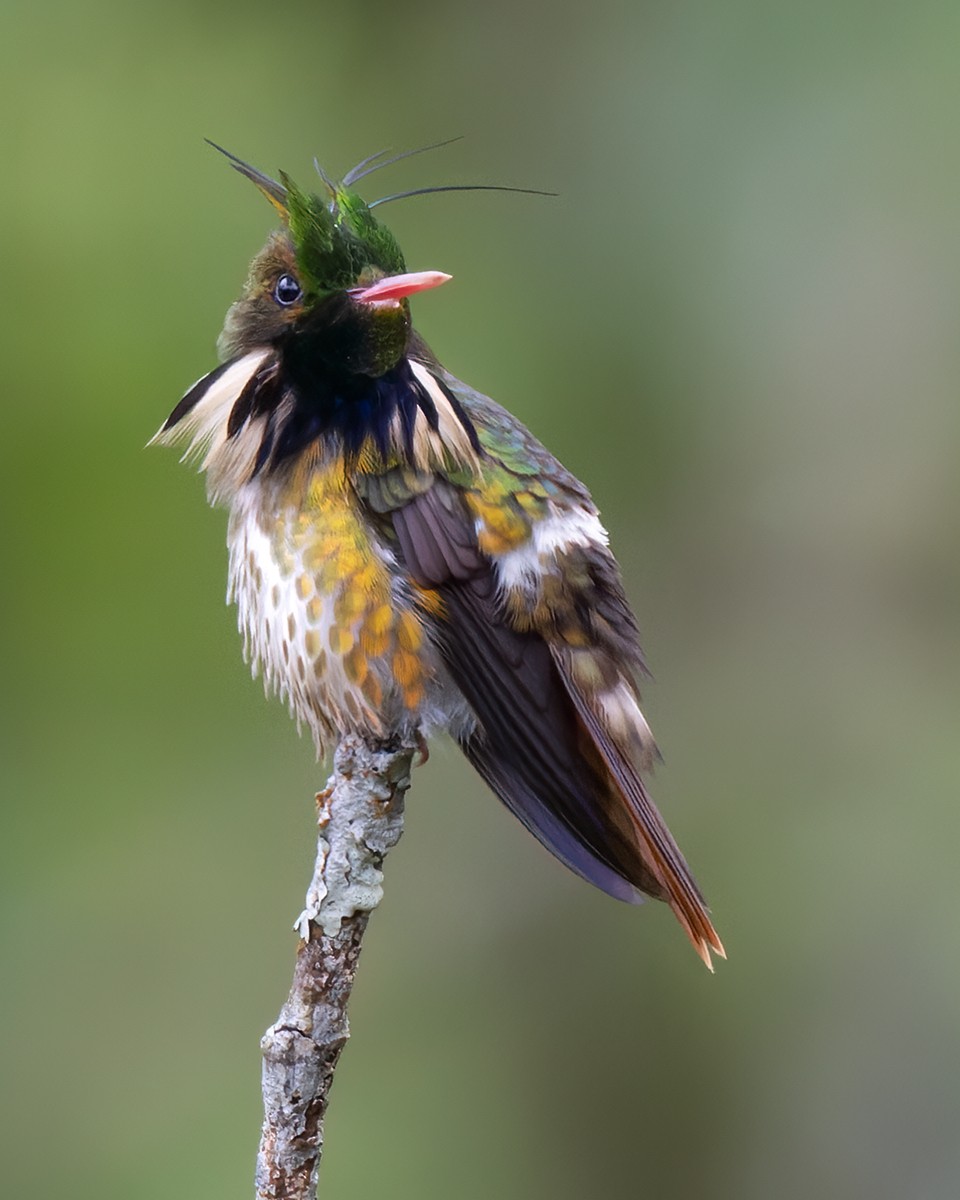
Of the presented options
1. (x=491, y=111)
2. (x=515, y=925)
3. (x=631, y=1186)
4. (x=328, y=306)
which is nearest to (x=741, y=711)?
(x=515, y=925)

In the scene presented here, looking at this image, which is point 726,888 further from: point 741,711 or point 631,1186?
point 631,1186

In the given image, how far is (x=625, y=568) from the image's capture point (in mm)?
4605

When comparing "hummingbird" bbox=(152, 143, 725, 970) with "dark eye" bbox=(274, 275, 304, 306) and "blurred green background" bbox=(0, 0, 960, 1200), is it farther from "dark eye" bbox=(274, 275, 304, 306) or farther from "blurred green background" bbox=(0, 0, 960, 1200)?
"blurred green background" bbox=(0, 0, 960, 1200)

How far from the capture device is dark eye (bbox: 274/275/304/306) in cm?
242

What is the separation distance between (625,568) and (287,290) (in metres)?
2.31

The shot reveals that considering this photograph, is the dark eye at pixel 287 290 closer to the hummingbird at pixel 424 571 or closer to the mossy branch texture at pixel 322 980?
the hummingbird at pixel 424 571

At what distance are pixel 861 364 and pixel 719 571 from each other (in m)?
0.71

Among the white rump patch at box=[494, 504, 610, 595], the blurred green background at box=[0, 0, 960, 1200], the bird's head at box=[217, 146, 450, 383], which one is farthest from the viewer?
the blurred green background at box=[0, 0, 960, 1200]

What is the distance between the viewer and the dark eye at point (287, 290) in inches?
95.4

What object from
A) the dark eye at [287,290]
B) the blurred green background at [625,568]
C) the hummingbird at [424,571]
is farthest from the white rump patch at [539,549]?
the blurred green background at [625,568]

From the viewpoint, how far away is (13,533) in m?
4.43

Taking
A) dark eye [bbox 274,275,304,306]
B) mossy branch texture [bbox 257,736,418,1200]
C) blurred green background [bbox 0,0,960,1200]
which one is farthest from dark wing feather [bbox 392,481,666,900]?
blurred green background [bbox 0,0,960,1200]

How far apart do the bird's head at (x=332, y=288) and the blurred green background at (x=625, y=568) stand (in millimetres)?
1890

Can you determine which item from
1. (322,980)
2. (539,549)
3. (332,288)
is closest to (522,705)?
(539,549)
